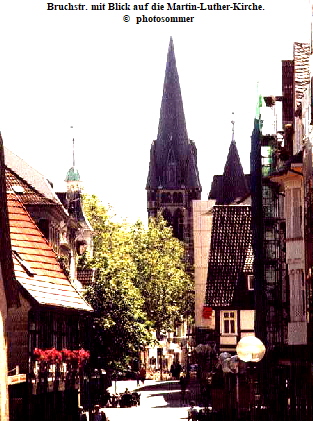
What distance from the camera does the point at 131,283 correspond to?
8356 cm

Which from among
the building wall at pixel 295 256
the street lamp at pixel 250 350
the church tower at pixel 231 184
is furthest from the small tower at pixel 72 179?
the street lamp at pixel 250 350

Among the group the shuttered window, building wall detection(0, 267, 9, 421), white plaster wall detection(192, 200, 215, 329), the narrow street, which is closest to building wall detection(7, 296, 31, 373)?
building wall detection(0, 267, 9, 421)

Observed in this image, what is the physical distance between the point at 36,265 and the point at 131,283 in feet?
111

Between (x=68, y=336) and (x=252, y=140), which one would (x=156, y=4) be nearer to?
(x=68, y=336)

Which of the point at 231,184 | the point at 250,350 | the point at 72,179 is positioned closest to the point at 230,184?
the point at 231,184

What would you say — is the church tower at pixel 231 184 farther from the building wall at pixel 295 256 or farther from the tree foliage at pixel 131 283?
the building wall at pixel 295 256

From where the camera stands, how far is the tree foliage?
248ft

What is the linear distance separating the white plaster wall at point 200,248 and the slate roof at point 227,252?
30.1ft

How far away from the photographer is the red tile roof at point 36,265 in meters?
46.8

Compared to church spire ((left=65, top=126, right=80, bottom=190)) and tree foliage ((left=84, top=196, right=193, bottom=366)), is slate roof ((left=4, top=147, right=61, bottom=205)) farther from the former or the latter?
church spire ((left=65, top=126, right=80, bottom=190))

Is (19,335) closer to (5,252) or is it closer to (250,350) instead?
(250,350)

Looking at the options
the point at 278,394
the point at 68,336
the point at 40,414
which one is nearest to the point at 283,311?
the point at 68,336

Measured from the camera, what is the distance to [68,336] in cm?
5494

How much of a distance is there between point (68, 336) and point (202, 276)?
35.5 m
